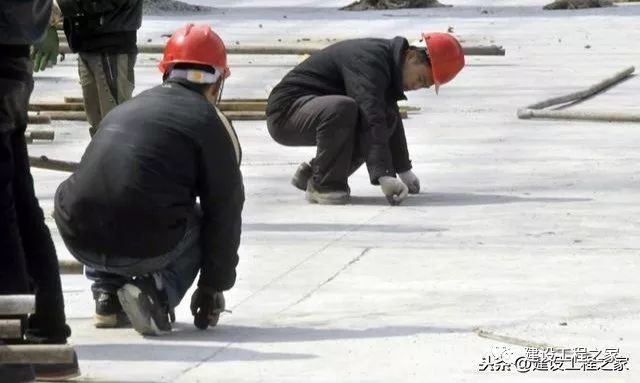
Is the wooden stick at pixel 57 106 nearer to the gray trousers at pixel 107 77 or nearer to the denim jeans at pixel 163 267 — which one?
the gray trousers at pixel 107 77

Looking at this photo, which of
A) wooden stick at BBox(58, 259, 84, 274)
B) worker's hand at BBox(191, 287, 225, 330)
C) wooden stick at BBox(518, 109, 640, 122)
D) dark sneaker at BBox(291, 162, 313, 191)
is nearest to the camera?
worker's hand at BBox(191, 287, 225, 330)

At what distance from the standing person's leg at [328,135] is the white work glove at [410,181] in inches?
17.2

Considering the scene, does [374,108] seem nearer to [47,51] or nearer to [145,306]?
[47,51]

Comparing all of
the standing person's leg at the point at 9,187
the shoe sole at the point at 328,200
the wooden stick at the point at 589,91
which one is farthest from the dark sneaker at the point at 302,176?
the standing person's leg at the point at 9,187

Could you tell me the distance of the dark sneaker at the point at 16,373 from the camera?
238 inches

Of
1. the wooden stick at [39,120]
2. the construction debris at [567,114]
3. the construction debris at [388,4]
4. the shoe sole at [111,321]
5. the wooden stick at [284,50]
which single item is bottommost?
the construction debris at [388,4]

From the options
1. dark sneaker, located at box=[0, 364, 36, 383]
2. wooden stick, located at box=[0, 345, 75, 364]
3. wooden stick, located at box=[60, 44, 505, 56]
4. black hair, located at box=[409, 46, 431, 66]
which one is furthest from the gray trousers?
wooden stick, located at box=[60, 44, 505, 56]

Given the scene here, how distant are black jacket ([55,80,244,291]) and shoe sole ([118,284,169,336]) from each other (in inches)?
6.0

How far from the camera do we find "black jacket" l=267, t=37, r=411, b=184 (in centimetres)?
1080

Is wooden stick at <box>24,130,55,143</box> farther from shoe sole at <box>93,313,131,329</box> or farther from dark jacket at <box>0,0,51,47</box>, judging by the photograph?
dark jacket at <box>0,0,51,47</box>

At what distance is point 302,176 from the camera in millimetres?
11508

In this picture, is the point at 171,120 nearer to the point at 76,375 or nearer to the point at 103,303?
the point at 103,303

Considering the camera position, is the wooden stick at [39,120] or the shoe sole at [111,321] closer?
the shoe sole at [111,321]

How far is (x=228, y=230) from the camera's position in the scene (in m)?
7.16
